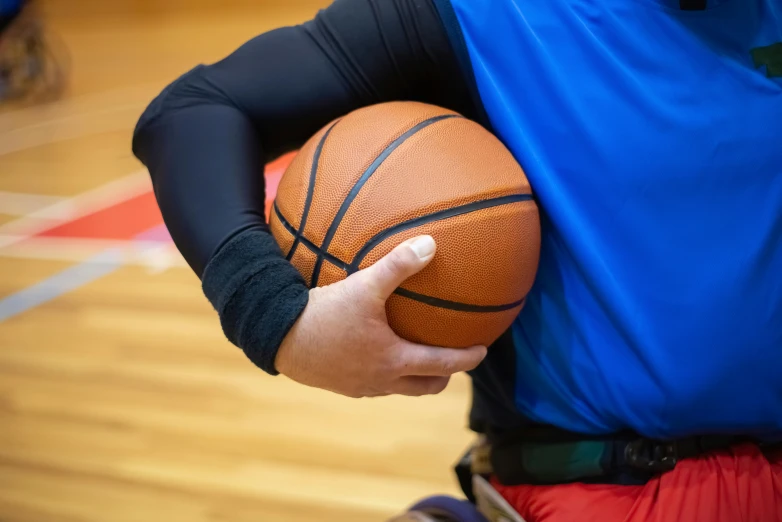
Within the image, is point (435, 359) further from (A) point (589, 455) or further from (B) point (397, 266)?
(A) point (589, 455)

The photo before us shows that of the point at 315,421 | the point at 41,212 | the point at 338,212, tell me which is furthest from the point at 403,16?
the point at 41,212

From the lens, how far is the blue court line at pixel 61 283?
2.57 metres

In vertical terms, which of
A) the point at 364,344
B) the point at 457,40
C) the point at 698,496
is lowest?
the point at 698,496

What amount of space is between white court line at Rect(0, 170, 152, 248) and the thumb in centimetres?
249

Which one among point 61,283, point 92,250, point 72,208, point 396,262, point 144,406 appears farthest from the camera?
point 72,208

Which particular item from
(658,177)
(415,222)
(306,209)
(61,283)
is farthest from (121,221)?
(658,177)

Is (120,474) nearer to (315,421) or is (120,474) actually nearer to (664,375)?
(315,421)

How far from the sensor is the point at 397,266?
2.49ft

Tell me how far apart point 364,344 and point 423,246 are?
131mm

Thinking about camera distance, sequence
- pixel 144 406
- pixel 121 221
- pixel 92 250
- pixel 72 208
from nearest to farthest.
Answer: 1. pixel 144 406
2. pixel 92 250
3. pixel 121 221
4. pixel 72 208

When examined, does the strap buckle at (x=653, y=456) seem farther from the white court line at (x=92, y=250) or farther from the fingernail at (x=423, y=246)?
the white court line at (x=92, y=250)

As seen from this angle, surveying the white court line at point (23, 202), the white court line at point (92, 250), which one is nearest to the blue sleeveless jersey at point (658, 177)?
the white court line at point (92, 250)

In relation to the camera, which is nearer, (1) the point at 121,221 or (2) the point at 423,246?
(2) the point at 423,246

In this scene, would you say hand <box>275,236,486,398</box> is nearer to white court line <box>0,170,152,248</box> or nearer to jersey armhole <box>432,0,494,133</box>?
jersey armhole <box>432,0,494,133</box>
